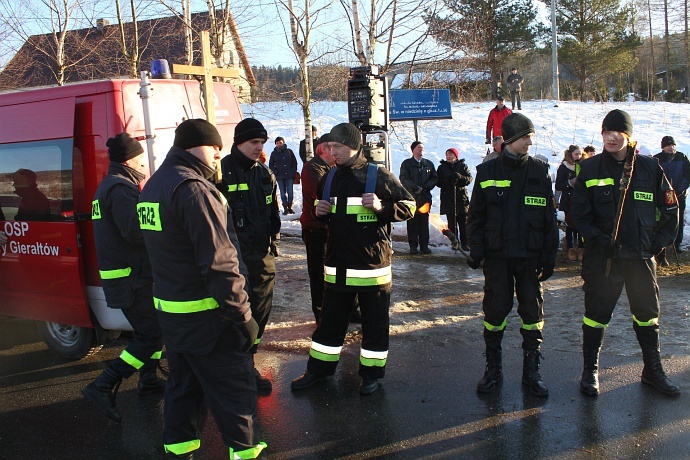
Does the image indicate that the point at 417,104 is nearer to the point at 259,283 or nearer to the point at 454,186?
the point at 454,186

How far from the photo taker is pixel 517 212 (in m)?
4.37

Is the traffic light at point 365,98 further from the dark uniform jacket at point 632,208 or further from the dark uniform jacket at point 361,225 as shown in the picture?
the dark uniform jacket at point 632,208

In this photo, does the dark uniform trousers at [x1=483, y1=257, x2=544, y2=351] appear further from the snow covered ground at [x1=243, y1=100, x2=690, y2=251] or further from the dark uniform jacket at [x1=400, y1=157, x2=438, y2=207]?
the snow covered ground at [x1=243, y1=100, x2=690, y2=251]

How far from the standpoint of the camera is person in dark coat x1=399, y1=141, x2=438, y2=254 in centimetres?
966

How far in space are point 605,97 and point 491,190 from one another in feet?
104

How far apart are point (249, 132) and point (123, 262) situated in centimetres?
131

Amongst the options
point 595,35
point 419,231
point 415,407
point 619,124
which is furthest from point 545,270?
point 595,35

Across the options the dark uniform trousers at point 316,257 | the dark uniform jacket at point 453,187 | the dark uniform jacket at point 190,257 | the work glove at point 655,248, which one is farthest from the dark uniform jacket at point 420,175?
the dark uniform jacket at point 190,257

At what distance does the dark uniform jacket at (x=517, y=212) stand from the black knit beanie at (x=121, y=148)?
255 centimetres

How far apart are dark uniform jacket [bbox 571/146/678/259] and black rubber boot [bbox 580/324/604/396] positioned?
602 mm

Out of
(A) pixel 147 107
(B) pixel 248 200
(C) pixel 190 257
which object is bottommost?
(C) pixel 190 257

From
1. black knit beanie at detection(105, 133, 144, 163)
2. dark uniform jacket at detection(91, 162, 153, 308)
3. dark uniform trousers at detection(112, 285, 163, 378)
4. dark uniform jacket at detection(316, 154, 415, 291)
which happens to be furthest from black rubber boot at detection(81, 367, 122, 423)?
dark uniform jacket at detection(316, 154, 415, 291)

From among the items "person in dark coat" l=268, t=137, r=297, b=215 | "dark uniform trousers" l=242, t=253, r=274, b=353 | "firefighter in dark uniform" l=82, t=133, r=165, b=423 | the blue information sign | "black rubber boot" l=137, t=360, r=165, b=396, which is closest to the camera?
"firefighter in dark uniform" l=82, t=133, r=165, b=423

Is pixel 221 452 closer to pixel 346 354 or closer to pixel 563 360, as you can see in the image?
pixel 346 354
